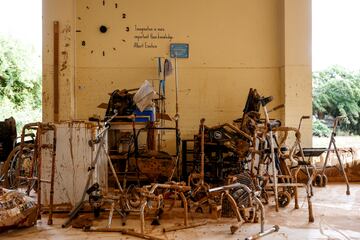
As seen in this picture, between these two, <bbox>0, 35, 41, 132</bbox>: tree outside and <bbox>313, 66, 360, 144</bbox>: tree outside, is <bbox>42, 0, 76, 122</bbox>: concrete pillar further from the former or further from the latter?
<bbox>313, 66, 360, 144</bbox>: tree outside

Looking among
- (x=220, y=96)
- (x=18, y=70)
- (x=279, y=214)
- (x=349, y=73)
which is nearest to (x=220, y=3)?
(x=220, y=96)

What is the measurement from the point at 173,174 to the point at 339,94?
13.3ft

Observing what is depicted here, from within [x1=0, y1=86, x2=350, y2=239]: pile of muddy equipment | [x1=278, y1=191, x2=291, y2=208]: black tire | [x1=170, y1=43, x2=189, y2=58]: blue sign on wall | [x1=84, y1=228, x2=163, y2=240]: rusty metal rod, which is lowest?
[x1=84, y1=228, x2=163, y2=240]: rusty metal rod

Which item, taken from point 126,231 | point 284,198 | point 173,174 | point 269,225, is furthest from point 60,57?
point 269,225

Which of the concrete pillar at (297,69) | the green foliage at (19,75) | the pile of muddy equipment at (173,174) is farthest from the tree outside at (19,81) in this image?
the concrete pillar at (297,69)

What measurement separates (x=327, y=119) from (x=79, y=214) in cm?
511

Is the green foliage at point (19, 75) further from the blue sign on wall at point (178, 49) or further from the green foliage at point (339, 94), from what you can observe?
the green foliage at point (339, 94)

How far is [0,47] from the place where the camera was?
872 cm

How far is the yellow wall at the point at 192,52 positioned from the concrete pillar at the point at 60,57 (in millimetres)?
209

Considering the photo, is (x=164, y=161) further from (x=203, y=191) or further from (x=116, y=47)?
(x=116, y=47)

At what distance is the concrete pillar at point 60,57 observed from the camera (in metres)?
6.02

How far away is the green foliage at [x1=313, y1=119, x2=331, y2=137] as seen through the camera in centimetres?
716

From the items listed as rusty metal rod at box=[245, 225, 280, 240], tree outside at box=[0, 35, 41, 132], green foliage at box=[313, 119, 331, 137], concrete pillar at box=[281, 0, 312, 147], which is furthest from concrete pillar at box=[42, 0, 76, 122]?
green foliage at box=[313, 119, 331, 137]

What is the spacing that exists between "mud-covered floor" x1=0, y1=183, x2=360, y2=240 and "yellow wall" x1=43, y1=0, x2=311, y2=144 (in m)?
2.19
